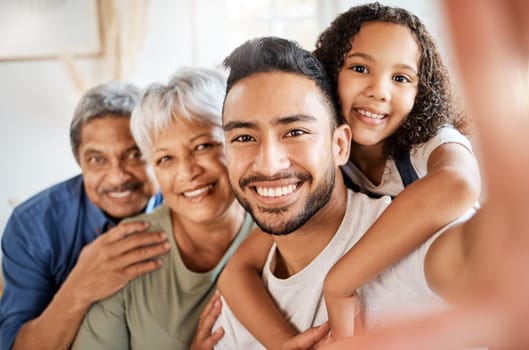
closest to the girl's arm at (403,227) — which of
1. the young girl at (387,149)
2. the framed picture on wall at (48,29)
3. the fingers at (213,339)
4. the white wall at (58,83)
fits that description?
the young girl at (387,149)

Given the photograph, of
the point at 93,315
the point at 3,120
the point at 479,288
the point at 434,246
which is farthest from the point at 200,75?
the point at 3,120

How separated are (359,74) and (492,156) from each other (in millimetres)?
490

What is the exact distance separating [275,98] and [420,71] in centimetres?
21

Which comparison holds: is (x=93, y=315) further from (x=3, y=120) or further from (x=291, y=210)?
(x=3, y=120)

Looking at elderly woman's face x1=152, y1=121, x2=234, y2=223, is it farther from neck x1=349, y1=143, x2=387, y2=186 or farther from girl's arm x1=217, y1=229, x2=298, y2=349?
neck x1=349, y1=143, x2=387, y2=186

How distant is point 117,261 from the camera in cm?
109

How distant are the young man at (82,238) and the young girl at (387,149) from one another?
270 millimetres

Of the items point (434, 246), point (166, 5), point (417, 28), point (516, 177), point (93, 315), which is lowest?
point (93, 315)

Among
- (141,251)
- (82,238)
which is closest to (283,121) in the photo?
(141,251)

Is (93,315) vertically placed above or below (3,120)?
below

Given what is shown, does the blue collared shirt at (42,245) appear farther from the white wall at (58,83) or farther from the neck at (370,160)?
the white wall at (58,83)

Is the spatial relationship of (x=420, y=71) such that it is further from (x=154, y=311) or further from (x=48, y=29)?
(x=48, y=29)

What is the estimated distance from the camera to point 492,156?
330 millimetres

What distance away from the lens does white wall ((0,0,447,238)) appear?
2.29 metres
